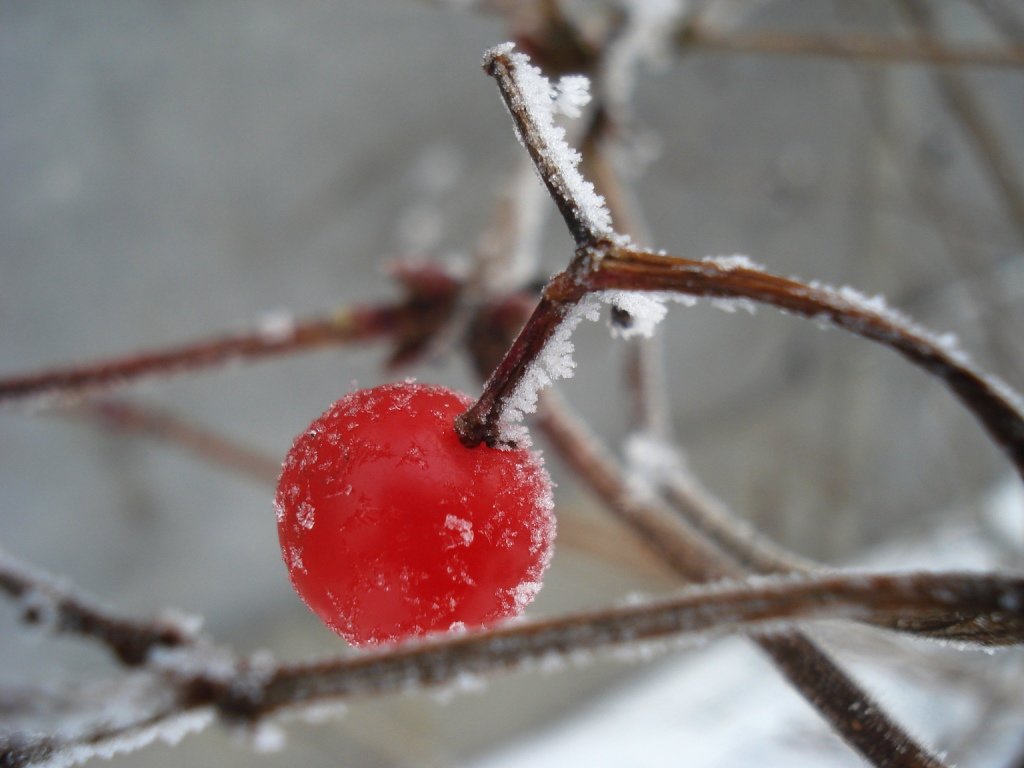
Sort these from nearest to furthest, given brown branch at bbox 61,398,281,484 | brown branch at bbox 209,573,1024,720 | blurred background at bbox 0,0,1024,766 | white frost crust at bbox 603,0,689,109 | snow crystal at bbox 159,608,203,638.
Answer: brown branch at bbox 209,573,1024,720 → snow crystal at bbox 159,608,203,638 → white frost crust at bbox 603,0,689,109 → blurred background at bbox 0,0,1024,766 → brown branch at bbox 61,398,281,484

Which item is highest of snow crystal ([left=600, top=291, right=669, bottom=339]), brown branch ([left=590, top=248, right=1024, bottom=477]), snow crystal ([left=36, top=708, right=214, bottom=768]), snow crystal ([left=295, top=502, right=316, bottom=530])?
brown branch ([left=590, top=248, right=1024, bottom=477])

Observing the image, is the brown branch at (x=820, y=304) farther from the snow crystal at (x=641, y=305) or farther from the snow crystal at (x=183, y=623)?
the snow crystal at (x=183, y=623)

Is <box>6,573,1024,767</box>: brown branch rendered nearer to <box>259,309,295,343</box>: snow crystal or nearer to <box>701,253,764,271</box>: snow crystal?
<box>701,253,764,271</box>: snow crystal

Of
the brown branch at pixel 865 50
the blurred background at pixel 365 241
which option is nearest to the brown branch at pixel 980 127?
the blurred background at pixel 365 241

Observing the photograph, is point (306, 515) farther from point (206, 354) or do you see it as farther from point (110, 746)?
point (206, 354)

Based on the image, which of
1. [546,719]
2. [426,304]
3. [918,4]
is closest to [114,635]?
[426,304]

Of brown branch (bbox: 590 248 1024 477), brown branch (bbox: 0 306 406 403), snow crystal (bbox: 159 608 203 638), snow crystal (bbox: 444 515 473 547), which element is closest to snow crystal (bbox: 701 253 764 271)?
brown branch (bbox: 590 248 1024 477)
